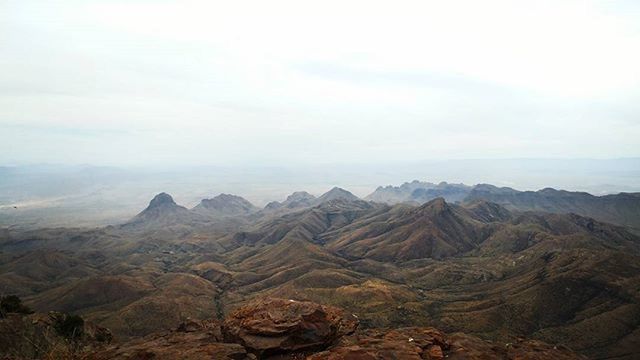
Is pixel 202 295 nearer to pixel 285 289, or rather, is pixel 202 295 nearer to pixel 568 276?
pixel 285 289

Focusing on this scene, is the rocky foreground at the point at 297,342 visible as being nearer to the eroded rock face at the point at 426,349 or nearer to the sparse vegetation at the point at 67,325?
the eroded rock face at the point at 426,349

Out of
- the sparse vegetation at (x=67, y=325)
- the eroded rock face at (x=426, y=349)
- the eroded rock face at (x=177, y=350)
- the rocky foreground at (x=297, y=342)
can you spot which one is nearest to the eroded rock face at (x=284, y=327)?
the rocky foreground at (x=297, y=342)

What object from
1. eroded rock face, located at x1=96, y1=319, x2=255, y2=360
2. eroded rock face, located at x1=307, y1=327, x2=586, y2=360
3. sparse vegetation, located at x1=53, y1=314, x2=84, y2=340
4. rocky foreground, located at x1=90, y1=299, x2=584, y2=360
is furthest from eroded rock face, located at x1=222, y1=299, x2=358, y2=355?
sparse vegetation, located at x1=53, y1=314, x2=84, y2=340

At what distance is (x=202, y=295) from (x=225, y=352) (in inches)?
5937

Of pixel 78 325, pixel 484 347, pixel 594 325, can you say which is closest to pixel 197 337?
pixel 484 347

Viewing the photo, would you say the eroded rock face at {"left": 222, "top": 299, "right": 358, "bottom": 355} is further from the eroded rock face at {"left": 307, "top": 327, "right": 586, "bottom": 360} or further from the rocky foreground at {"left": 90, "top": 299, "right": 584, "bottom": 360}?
the eroded rock face at {"left": 307, "top": 327, "right": 586, "bottom": 360}

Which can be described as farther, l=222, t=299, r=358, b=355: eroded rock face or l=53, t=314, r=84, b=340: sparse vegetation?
l=53, t=314, r=84, b=340: sparse vegetation

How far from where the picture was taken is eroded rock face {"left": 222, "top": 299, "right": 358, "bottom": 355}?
141 feet

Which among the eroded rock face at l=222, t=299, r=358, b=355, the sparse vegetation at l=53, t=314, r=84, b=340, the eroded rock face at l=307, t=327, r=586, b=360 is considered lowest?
the sparse vegetation at l=53, t=314, r=84, b=340

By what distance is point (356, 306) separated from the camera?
15775cm

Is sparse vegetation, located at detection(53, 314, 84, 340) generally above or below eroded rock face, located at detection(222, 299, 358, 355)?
below

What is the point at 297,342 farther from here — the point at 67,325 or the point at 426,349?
the point at 67,325

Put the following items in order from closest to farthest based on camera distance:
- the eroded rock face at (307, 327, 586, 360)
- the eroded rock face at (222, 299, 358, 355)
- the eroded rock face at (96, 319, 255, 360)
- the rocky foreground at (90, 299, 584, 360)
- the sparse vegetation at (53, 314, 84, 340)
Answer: the eroded rock face at (96, 319, 255, 360) < the eroded rock face at (307, 327, 586, 360) < the rocky foreground at (90, 299, 584, 360) < the eroded rock face at (222, 299, 358, 355) < the sparse vegetation at (53, 314, 84, 340)

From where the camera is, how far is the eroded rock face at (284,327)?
42825mm
